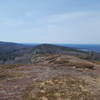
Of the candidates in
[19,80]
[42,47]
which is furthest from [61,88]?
[42,47]

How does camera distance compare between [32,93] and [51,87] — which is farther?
[51,87]

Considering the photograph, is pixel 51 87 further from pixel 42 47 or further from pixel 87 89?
pixel 42 47

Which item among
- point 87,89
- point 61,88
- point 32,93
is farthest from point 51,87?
point 87,89

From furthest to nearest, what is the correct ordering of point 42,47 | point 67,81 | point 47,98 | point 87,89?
1. point 42,47
2. point 67,81
3. point 87,89
4. point 47,98

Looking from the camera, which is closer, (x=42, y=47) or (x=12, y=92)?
(x=12, y=92)

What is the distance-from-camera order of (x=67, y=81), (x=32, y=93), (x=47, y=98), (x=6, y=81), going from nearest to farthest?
(x=47, y=98) → (x=32, y=93) → (x=67, y=81) → (x=6, y=81)

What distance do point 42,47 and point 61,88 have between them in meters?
77.8

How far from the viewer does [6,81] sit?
11.6 m

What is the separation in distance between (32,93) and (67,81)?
3068 mm

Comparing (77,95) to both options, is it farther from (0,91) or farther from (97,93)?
(0,91)

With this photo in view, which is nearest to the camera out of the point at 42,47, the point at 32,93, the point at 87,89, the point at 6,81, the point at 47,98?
the point at 47,98

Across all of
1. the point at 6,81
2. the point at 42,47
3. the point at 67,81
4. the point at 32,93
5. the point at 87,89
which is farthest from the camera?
the point at 42,47

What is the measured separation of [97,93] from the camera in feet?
29.1

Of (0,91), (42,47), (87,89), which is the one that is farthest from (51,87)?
(42,47)
